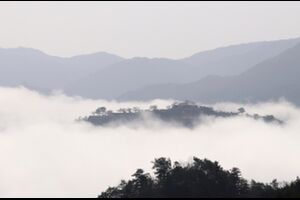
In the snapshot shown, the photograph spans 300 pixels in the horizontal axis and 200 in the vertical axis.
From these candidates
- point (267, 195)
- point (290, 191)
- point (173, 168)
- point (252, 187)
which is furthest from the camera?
point (252, 187)

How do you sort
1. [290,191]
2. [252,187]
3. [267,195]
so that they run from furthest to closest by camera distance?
[252,187], [267,195], [290,191]

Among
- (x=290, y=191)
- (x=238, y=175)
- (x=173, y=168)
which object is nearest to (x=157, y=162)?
(x=173, y=168)

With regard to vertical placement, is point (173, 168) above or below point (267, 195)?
above

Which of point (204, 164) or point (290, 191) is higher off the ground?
point (204, 164)

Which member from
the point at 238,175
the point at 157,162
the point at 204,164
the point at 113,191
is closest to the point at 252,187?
the point at 238,175

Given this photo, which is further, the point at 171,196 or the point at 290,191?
the point at 171,196

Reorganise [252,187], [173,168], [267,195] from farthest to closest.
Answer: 1. [252,187]
2. [173,168]
3. [267,195]

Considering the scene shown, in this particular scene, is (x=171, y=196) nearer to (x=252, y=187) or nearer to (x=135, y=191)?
(x=135, y=191)

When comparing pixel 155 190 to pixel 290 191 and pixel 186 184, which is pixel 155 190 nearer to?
pixel 186 184

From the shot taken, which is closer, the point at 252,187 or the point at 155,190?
the point at 155,190
